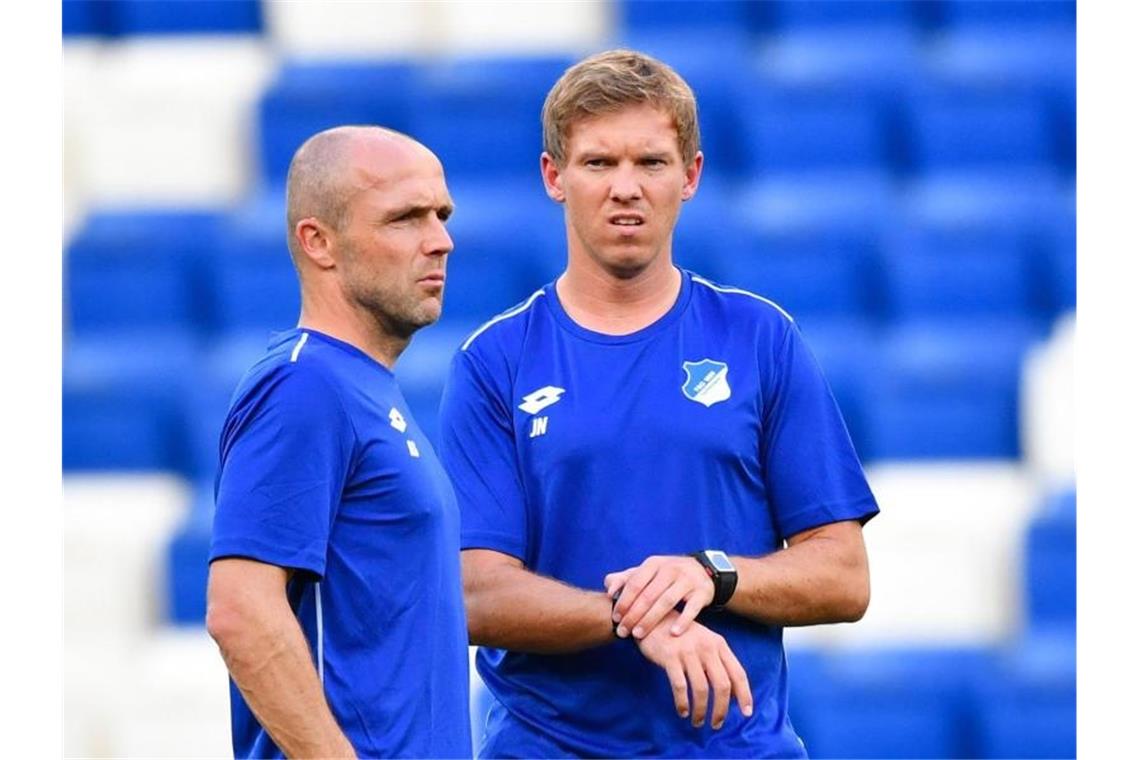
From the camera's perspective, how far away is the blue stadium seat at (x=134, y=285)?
511cm

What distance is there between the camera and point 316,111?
5352mm

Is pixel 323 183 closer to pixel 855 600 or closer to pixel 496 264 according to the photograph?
pixel 855 600

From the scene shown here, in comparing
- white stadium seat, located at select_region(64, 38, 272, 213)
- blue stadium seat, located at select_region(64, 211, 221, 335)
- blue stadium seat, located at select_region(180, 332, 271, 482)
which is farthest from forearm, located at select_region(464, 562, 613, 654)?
white stadium seat, located at select_region(64, 38, 272, 213)

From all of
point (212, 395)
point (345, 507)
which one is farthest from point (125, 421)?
point (345, 507)

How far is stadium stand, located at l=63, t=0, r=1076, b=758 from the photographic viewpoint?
429 centimetres

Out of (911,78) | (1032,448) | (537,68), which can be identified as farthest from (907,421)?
(537,68)

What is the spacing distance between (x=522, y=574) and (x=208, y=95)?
3499 millimetres

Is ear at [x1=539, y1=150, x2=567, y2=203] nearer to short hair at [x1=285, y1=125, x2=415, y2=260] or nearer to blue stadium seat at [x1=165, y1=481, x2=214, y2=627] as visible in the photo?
short hair at [x1=285, y1=125, x2=415, y2=260]

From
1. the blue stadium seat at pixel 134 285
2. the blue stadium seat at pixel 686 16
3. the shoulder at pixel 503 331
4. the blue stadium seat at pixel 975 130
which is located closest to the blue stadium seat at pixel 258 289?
the blue stadium seat at pixel 134 285

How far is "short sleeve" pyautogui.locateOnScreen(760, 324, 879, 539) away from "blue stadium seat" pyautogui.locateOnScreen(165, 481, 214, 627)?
2.37m

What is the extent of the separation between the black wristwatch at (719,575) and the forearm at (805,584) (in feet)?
0.05

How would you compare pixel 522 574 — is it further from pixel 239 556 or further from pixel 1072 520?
pixel 1072 520

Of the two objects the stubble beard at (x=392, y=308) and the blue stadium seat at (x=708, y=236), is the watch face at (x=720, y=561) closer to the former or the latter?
the stubble beard at (x=392, y=308)

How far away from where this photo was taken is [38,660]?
2.41 meters
